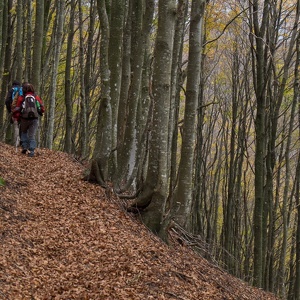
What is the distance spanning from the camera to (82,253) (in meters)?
5.20

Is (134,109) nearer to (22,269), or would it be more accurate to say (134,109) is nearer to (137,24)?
(137,24)

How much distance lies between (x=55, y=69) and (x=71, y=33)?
5.45 ft

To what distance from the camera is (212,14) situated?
488 inches

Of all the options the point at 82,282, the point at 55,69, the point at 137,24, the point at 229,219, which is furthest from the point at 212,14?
the point at 82,282

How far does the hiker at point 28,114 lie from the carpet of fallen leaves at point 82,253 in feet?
8.19

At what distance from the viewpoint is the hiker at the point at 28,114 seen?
32.6ft

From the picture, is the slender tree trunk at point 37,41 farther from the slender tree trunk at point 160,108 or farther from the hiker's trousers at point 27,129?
the slender tree trunk at point 160,108

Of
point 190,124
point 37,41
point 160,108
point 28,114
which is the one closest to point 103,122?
point 160,108

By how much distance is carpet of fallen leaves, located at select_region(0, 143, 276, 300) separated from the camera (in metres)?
4.32

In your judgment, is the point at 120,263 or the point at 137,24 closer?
the point at 120,263

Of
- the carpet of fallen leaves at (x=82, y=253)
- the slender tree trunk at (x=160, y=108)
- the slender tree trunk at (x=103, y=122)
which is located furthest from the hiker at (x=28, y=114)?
the slender tree trunk at (x=160, y=108)

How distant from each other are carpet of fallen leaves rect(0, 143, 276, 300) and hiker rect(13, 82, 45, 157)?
250 cm

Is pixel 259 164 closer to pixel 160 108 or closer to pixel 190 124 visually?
pixel 190 124

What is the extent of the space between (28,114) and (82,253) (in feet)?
18.5
